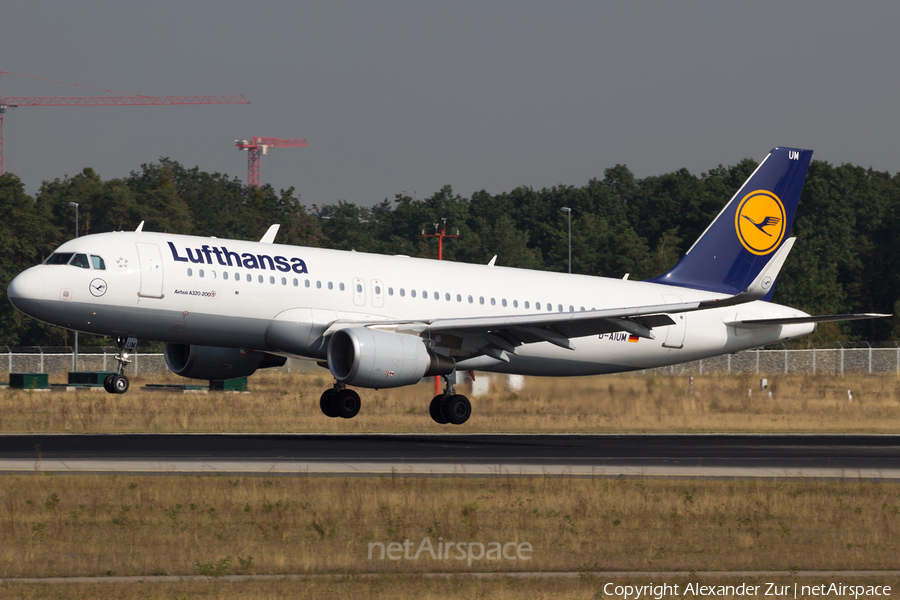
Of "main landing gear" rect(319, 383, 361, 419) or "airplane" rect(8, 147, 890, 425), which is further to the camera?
"main landing gear" rect(319, 383, 361, 419)

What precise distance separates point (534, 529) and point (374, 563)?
3.29 metres

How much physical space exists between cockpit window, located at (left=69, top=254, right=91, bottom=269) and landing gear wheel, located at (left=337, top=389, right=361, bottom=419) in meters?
8.21

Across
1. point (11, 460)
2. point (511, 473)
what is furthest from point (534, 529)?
point (11, 460)

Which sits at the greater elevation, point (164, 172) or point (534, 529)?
point (164, 172)

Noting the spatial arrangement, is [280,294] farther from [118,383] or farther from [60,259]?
[60,259]

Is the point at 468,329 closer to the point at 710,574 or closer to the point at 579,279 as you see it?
the point at 579,279

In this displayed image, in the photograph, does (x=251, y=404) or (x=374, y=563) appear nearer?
(x=374, y=563)

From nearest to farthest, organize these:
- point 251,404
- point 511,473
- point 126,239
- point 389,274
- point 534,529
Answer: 1. point 534,529
2. point 511,473
3. point 126,239
4. point 389,274
5. point 251,404

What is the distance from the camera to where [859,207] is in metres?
115

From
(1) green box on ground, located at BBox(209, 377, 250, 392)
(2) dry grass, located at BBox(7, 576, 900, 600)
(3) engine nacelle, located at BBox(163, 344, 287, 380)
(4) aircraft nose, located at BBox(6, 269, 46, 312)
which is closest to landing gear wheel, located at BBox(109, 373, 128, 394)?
(4) aircraft nose, located at BBox(6, 269, 46, 312)

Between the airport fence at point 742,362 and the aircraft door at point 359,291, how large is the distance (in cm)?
3852

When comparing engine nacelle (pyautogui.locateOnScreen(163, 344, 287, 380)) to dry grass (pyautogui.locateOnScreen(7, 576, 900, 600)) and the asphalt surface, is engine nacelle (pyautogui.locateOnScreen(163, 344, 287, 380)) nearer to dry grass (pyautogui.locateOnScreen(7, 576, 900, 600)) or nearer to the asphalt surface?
the asphalt surface

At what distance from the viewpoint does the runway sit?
890 inches

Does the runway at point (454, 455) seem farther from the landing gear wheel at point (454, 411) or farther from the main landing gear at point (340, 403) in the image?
the main landing gear at point (340, 403)
